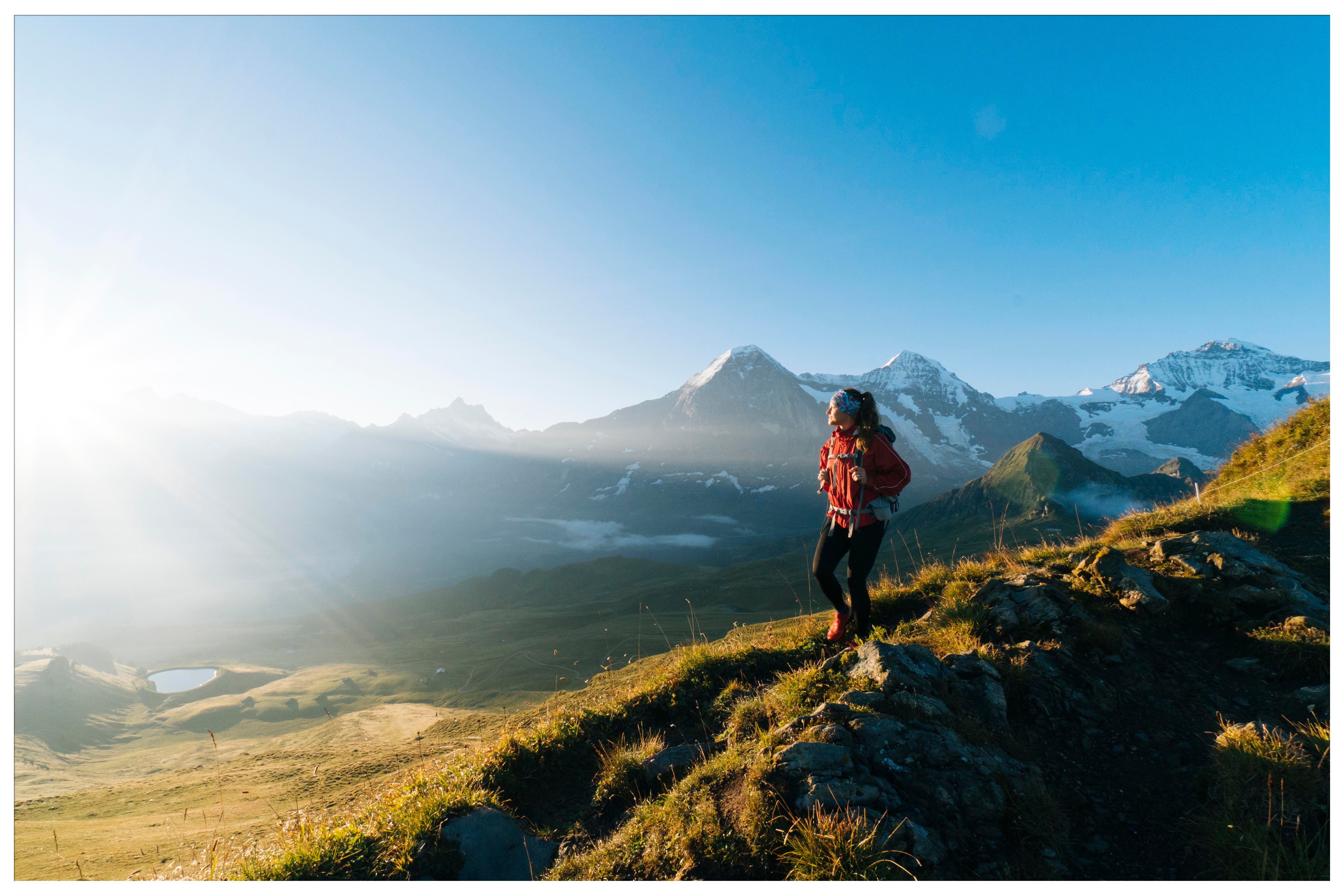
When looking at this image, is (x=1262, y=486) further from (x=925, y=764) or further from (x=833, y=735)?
(x=833, y=735)

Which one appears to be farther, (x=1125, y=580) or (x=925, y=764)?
(x=1125, y=580)

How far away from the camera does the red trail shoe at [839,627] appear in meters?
6.61

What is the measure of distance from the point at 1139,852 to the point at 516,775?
5194 millimetres

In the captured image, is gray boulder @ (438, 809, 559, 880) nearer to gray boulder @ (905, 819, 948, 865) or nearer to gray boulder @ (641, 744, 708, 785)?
gray boulder @ (641, 744, 708, 785)

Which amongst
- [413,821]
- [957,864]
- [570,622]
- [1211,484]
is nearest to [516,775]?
[413,821]

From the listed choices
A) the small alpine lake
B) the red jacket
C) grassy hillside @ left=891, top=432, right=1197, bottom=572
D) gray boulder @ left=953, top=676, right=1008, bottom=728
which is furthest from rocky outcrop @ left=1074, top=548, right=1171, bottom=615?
the small alpine lake

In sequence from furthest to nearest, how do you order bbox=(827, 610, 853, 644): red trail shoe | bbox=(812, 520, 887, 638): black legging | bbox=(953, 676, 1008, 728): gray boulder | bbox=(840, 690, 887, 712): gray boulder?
bbox=(827, 610, 853, 644): red trail shoe < bbox=(812, 520, 887, 638): black legging < bbox=(953, 676, 1008, 728): gray boulder < bbox=(840, 690, 887, 712): gray boulder

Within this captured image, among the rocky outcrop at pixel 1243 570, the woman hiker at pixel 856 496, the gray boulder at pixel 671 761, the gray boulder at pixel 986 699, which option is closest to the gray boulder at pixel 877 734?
the gray boulder at pixel 986 699

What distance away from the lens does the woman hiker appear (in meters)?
6.14

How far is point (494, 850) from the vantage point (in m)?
4.23

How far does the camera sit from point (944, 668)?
4.96 meters

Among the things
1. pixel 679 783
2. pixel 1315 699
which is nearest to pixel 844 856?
pixel 679 783

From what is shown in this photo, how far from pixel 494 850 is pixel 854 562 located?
185 inches

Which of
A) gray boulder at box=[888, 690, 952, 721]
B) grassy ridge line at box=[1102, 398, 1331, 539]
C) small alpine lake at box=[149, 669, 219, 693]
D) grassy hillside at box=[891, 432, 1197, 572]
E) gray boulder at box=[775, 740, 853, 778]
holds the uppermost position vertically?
grassy ridge line at box=[1102, 398, 1331, 539]
